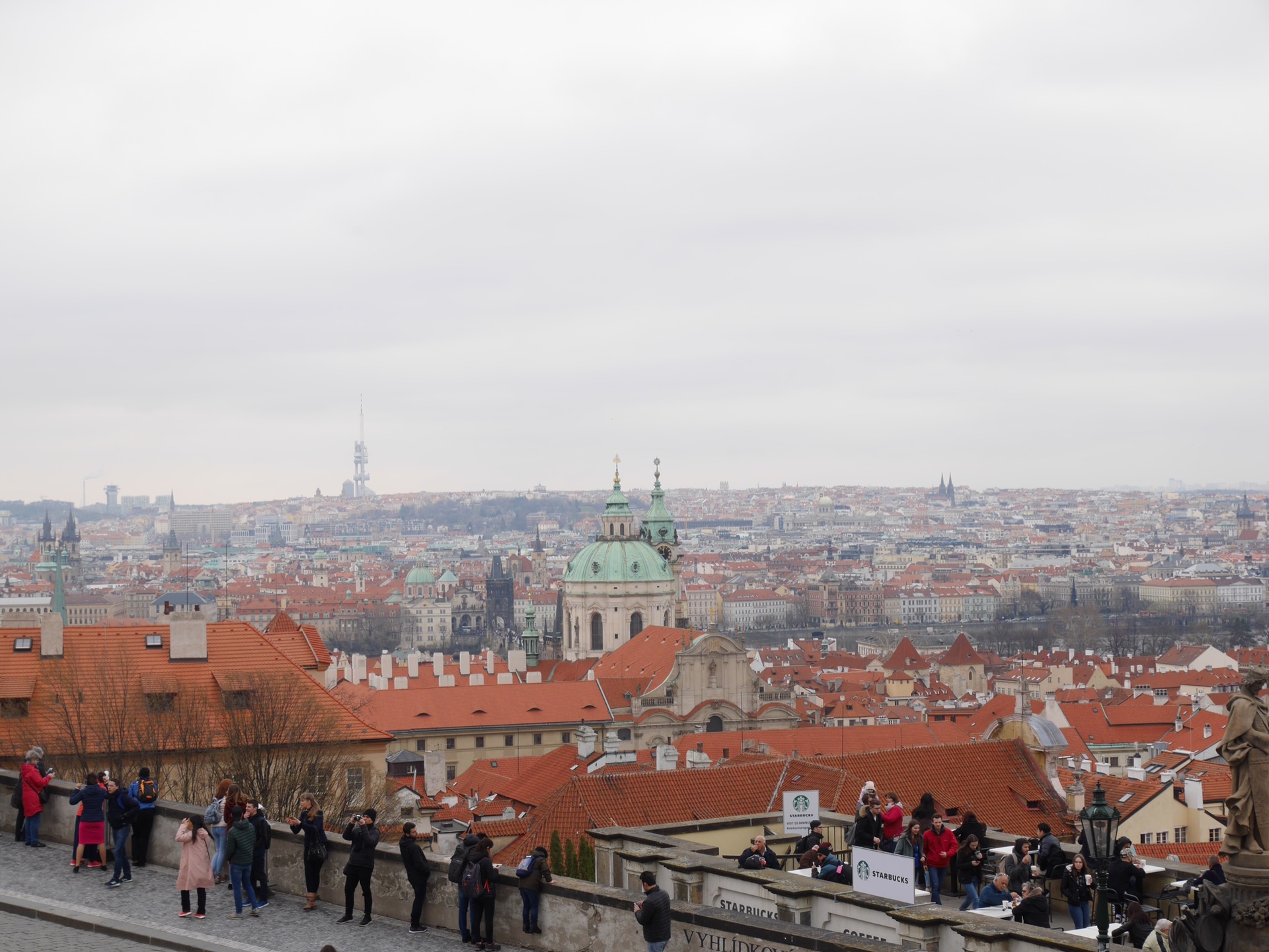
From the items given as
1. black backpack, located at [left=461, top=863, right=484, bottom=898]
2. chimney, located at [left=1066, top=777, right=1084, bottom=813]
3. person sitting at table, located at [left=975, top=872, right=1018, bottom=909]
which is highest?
black backpack, located at [left=461, top=863, right=484, bottom=898]

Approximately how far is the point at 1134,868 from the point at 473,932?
181 inches

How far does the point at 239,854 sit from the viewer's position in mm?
13539

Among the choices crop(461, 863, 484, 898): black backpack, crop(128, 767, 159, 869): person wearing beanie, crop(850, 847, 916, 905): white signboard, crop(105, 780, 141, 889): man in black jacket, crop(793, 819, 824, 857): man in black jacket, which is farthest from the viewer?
crop(128, 767, 159, 869): person wearing beanie

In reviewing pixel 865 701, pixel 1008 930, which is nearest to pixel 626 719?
pixel 865 701

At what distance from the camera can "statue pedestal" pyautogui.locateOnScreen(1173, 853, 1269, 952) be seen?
32.3 feet

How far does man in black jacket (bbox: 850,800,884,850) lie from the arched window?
250ft

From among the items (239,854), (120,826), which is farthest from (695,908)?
(120,826)

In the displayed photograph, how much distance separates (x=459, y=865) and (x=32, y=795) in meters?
4.92

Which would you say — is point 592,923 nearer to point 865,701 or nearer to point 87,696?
point 87,696

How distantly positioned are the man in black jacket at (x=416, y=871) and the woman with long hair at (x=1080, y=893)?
15.2 feet

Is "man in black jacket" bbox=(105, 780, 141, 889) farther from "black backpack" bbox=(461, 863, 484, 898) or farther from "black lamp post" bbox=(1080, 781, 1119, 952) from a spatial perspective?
"black lamp post" bbox=(1080, 781, 1119, 952)

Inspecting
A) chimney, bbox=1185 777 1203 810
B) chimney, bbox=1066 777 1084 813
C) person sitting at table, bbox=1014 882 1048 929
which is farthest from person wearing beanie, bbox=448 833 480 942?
chimney, bbox=1066 777 1084 813

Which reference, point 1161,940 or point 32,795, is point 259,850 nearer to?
point 32,795

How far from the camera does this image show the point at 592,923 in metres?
12.3
